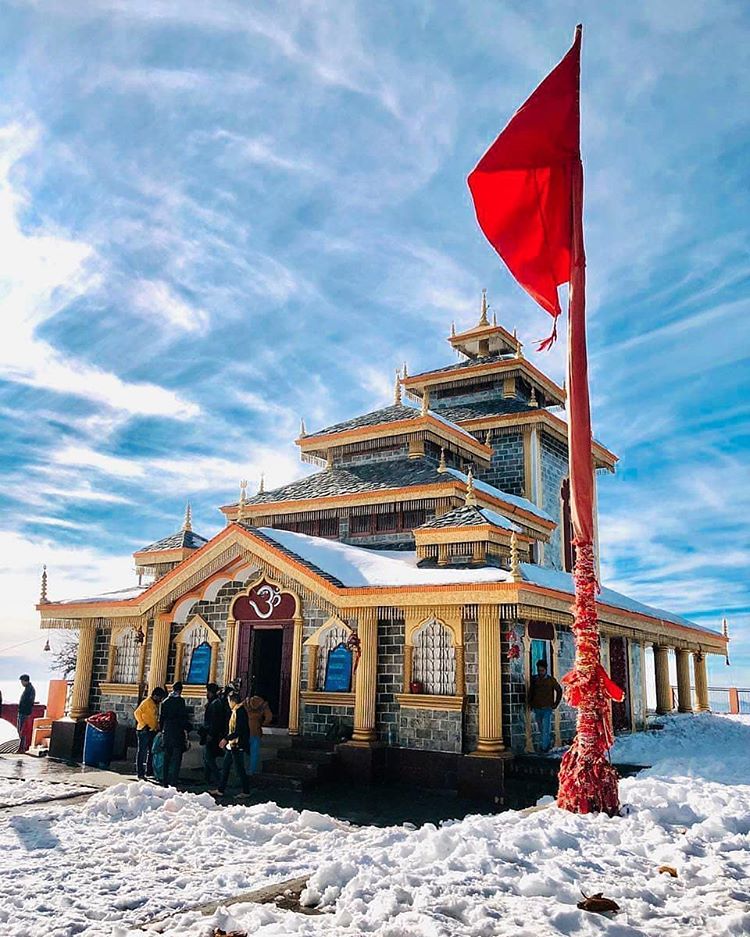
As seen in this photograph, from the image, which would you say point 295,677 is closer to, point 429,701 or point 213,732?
point 213,732

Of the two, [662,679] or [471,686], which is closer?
[471,686]

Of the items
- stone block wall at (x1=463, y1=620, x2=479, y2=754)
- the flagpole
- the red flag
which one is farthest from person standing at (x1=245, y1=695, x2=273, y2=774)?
the red flag

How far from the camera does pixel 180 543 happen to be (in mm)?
19562

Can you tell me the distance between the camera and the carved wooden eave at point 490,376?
24.0 m

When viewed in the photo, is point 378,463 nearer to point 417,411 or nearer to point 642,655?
point 417,411

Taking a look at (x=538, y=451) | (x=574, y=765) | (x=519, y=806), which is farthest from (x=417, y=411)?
(x=574, y=765)

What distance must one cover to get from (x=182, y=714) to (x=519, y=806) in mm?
5566

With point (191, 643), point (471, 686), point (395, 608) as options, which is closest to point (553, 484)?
point (395, 608)

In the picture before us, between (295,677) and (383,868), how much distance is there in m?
8.81

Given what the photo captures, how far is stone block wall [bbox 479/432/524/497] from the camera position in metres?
22.6

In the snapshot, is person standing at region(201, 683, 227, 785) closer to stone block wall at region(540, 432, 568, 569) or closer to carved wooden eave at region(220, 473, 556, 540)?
carved wooden eave at region(220, 473, 556, 540)

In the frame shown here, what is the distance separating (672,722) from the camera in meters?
19.5

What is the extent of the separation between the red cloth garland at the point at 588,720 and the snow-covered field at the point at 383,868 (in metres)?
0.37

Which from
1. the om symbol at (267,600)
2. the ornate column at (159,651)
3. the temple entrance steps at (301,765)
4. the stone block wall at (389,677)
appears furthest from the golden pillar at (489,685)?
the ornate column at (159,651)
